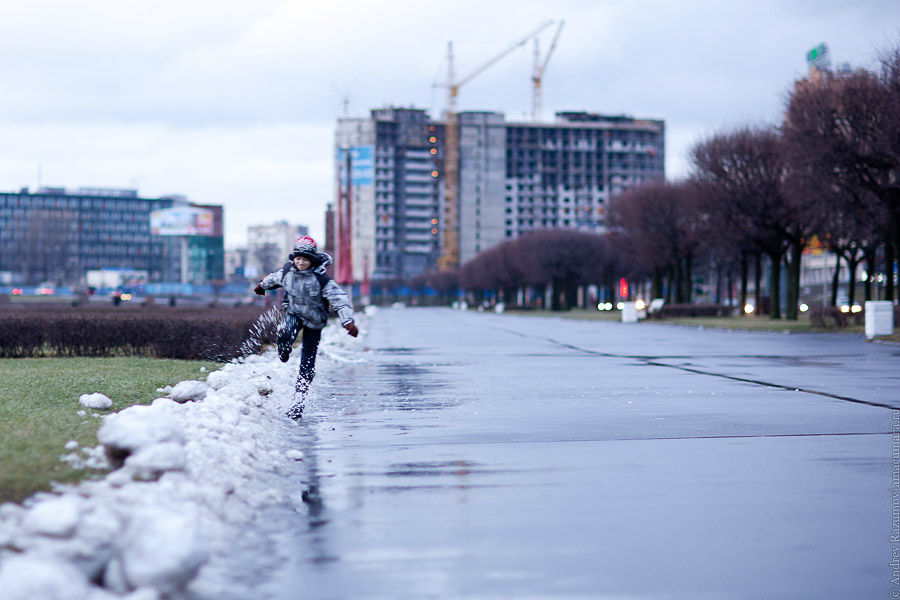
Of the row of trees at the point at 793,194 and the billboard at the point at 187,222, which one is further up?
the billboard at the point at 187,222

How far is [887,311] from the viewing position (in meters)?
30.0

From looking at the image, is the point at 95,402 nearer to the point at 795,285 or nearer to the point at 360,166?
the point at 795,285

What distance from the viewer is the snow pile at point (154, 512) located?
4074mm

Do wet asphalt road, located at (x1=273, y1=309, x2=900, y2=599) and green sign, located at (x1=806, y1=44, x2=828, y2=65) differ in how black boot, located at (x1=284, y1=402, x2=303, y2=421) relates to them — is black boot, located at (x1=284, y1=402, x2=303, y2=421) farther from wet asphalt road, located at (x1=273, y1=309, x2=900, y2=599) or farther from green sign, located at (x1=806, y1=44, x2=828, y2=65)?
green sign, located at (x1=806, y1=44, x2=828, y2=65)

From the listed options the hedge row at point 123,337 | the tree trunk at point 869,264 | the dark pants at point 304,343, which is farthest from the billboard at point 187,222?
the dark pants at point 304,343

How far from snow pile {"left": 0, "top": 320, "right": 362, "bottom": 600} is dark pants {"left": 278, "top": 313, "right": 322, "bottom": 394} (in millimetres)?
2219

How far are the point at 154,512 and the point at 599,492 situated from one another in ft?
9.81

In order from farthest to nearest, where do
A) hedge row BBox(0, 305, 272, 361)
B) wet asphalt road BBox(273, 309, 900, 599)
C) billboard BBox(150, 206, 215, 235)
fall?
1. billboard BBox(150, 206, 215, 235)
2. hedge row BBox(0, 305, 272, 361)
3. wet asphalt road BBox(273, 309, 900, 599)

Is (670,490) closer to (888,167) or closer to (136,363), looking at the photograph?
(136,363)

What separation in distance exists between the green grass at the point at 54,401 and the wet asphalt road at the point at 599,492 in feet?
5.21

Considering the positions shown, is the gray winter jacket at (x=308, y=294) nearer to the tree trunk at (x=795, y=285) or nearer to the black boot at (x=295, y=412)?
the black boot at (x=295, y=412)

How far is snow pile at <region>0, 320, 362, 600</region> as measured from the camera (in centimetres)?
407

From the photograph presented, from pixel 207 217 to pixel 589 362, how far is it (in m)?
148

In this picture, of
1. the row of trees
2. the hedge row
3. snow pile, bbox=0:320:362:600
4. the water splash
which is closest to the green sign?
the row of trees
